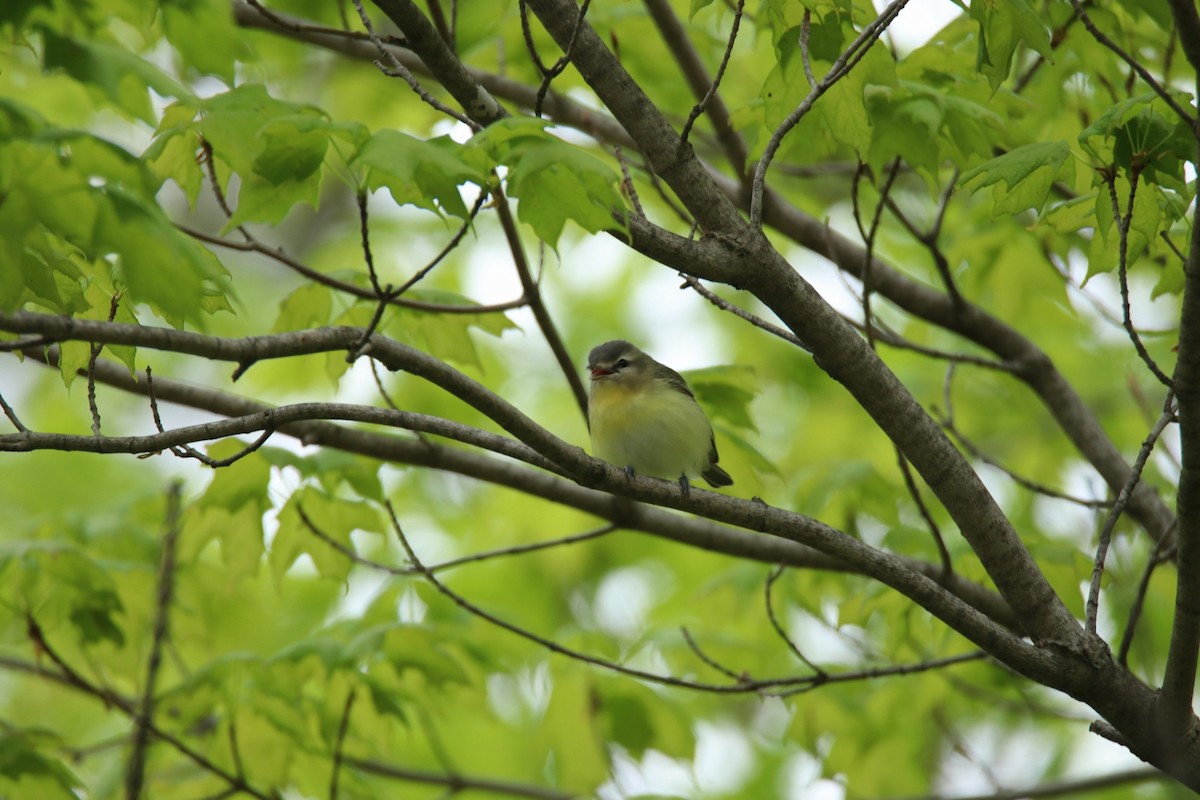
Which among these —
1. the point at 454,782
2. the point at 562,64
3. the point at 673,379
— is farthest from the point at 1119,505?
the point at 454,782

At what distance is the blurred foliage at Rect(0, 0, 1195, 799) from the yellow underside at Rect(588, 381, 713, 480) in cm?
17

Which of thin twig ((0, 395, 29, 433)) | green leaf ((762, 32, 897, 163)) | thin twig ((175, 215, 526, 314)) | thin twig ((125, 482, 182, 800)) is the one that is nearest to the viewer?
thin twig ((0, 395, 29, 433))

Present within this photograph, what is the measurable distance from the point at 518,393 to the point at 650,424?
13.2 ft

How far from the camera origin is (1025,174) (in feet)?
9.62

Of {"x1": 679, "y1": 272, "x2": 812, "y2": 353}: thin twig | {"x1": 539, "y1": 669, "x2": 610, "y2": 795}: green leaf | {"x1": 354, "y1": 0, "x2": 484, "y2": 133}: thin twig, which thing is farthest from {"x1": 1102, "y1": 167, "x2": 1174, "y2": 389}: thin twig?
{"x1": 539, "y1": 669, "x2": 610, "y2": 795}: green leaf

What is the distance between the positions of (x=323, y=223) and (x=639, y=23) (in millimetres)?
→ 7425

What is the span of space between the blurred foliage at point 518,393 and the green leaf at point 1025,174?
0.02 metres

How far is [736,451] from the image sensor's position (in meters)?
4.84

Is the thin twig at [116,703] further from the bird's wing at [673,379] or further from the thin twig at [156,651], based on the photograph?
the bird's wing at [673,379]

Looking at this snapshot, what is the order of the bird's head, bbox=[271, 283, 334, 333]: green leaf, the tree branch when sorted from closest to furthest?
the tree branch < bbox=[271, 283, 334, 333]: green leaf < the bird's head

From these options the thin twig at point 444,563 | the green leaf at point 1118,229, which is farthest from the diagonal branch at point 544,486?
the green leaf at point 1118,229

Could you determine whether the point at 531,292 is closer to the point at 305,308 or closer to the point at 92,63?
the point at 305,308

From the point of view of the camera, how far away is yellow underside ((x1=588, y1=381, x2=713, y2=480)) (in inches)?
197

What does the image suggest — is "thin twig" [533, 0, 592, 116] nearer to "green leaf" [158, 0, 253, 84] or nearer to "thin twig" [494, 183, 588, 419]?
"green leaf" [158, 0, 253, 84]
